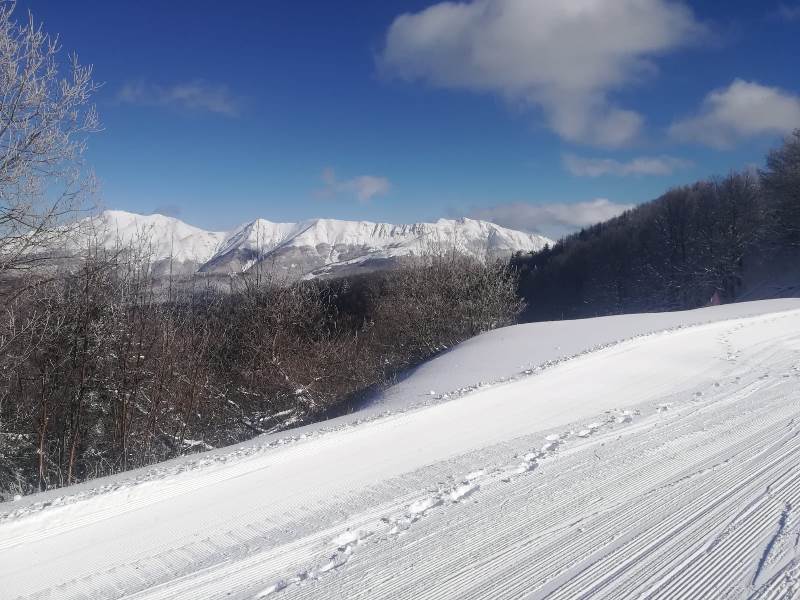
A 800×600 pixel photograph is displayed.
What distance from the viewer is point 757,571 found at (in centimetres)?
341

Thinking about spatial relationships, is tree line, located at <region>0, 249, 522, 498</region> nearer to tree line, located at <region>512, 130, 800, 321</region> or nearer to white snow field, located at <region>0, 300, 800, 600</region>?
white snow field, located at <region>0, 300, 800, 600</region>

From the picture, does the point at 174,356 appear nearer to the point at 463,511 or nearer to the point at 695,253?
the point at 463,511

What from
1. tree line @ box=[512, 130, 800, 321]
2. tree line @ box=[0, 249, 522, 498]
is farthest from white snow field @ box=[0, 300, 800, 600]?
Answer: tree line @ box=[512, 130, 800, 321]

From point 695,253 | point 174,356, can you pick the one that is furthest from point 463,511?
point 695,253

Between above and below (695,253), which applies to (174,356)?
below

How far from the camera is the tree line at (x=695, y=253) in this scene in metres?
45.2

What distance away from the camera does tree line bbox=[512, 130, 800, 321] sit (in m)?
45.2

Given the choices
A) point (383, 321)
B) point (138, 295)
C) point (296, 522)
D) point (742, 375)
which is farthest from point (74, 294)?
point (383, 321)

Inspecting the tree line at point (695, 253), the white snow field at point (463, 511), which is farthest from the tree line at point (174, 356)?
the tree line at point (695, 253)

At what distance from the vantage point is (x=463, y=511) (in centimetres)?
505

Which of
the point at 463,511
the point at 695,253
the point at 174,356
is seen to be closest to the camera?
the point at 463,511

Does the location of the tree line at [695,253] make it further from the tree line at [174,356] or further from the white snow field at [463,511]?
the white snow field at [463,511]

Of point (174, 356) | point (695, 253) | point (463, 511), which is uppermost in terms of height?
point (695, 253)

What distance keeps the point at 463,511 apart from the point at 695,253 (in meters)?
56.7
